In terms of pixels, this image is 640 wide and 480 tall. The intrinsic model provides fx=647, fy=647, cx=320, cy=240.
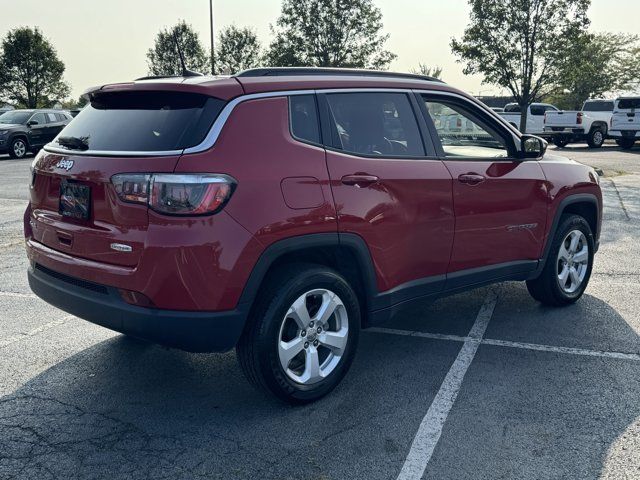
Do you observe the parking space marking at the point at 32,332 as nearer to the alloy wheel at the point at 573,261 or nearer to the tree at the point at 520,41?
the alloy wheel at the point at 573,261

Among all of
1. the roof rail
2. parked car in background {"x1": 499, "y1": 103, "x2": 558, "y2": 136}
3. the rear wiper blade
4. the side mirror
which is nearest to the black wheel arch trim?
the side mirror

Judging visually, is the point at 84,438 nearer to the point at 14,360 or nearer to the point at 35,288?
the point at 35,288

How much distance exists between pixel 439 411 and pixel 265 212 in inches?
56.0

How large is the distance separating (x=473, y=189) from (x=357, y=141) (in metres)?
1.00

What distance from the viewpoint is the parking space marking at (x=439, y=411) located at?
2928 millimetres

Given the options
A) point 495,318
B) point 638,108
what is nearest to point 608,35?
point 638,108

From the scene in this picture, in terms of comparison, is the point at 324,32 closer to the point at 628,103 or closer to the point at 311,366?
the point at 628,103

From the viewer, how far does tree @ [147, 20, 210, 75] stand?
45.8 m

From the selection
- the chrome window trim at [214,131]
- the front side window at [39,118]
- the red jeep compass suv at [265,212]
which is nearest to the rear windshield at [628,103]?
the front side window at [39,118]

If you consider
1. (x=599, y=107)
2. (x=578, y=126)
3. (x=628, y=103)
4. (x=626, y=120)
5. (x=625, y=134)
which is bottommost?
(x=625, y=134)

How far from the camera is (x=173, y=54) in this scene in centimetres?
4534

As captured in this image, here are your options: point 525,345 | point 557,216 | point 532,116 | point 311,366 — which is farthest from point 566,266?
point 532,116

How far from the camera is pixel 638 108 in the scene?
2444cm

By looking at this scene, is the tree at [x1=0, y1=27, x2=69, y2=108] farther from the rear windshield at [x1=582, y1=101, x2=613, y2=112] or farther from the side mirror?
the side mirror
